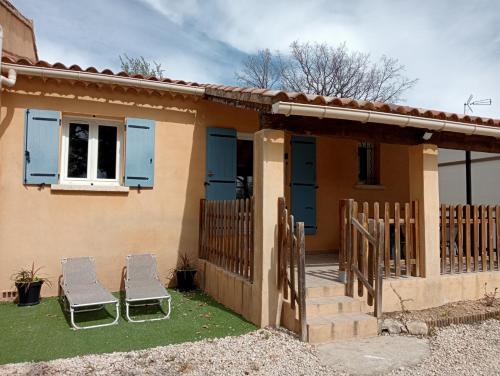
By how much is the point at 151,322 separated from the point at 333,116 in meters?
3.91

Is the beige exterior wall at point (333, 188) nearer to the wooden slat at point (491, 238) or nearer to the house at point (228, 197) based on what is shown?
the house at point (228, 197)

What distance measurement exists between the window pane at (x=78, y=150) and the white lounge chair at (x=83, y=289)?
5.37 ft

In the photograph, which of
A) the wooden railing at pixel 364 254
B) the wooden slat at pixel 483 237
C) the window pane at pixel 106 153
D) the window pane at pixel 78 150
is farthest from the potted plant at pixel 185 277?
the wooden slat at pixel 483 237

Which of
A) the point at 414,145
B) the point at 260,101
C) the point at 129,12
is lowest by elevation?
the point at 414,145

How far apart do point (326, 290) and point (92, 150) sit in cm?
498

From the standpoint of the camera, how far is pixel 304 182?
8.64m

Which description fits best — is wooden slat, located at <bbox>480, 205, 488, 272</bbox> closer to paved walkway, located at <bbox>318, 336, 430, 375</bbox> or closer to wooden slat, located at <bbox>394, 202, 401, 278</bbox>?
wooden slat, located at <bbox>394, 202, 401, 278</bbox>

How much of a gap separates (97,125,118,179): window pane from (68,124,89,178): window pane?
0.24 metres

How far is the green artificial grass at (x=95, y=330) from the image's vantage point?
447 centimetres

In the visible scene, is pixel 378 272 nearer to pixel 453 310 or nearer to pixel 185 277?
pixel 453 310

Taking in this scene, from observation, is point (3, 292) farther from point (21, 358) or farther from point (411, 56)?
point (411, 56)

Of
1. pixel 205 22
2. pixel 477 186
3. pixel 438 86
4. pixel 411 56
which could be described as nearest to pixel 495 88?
pixel 438 86

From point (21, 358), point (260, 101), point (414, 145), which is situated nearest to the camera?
point (21, 358)

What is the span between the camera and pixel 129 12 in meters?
11.2
